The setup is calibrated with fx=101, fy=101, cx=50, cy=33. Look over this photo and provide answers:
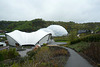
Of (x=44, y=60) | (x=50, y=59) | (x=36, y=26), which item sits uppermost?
(x=36, y=26)

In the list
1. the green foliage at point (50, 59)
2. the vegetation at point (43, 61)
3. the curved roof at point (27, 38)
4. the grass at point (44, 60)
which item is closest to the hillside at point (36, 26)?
the curved roof at point (27, 38)

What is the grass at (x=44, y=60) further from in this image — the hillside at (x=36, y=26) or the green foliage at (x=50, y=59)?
the hillside at (x=36, y=26)

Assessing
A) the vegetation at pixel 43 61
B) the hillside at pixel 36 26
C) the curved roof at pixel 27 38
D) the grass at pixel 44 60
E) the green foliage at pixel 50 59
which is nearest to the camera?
the vegetation at pixel 43 61

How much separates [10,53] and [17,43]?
2138 cm

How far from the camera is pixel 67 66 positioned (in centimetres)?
987

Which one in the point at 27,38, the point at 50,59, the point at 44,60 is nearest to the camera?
the point at 44,60

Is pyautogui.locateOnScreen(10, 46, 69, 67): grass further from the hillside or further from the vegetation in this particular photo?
the hillside

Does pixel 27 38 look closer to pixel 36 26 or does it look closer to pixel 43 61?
pixel 43 61

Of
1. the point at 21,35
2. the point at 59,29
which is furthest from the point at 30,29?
the point at 21,35

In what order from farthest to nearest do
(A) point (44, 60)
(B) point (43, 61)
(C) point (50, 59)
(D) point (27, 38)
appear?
(D) point (27, 38)
(C) point (50, 59)
(A) point (44, 60)
(B) point (43, 61)

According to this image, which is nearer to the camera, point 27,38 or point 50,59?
point 50,59

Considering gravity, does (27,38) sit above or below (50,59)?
above

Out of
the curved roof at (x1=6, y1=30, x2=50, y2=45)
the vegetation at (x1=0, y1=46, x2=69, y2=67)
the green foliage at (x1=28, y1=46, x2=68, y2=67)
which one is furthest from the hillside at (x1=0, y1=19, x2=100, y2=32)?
the vegetation at (x1=0, y1=46, x2=69, y2=67)

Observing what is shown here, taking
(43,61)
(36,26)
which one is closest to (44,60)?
(43,61)
